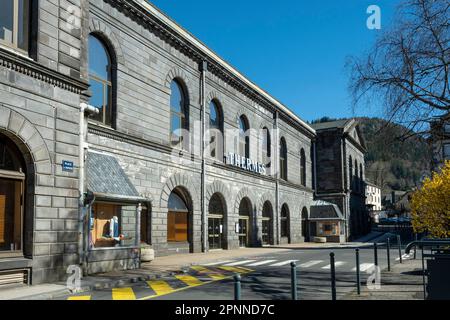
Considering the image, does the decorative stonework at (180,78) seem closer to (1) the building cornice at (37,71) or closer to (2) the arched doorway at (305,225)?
(1) the building cornice at (37,71)

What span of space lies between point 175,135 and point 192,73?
4077mm

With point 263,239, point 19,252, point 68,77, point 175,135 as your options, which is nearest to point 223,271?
point 19,252

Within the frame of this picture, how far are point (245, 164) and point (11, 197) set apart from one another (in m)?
21.8

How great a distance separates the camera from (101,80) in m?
20.5

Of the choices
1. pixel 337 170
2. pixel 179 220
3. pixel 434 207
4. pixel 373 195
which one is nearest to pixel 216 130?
pixel 179 220

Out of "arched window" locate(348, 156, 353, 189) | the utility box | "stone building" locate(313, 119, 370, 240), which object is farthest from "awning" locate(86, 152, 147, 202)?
"arched window" locate(348, 156, 353, 189)

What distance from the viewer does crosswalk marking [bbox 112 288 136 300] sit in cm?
1103

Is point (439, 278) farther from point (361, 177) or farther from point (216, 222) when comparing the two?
point (361, 177)

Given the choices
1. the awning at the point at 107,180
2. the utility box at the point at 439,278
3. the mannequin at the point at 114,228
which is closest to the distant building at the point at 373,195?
the awning at the point at 107,180

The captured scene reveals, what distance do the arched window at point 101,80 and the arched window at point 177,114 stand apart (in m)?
4.90

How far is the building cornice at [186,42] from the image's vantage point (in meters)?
22.4

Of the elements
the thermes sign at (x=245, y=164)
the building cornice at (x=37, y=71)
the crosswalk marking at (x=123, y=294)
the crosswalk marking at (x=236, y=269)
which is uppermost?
the building cornice at (x=37, y=71)

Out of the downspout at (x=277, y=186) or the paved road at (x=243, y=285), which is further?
the downspout at (x=277, y=186)
